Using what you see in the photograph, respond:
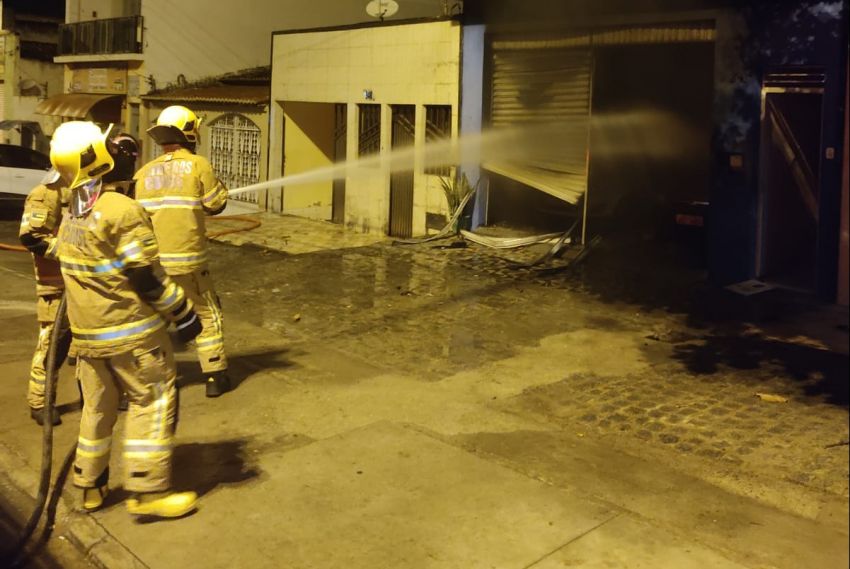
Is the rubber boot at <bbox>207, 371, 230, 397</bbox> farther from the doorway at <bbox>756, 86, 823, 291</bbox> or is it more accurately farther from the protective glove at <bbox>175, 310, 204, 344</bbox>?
the doorway at <bbox>756, 86, 823, 291</bbox>

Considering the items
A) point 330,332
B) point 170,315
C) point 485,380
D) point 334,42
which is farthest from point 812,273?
point 334,42

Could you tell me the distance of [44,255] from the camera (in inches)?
213

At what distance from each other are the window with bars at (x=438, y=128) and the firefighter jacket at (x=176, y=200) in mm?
8250

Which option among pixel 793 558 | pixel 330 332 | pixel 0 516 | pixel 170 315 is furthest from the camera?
pixel 330 332

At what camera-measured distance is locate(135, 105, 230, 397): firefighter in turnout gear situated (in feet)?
19.3

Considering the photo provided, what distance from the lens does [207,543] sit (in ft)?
13.4

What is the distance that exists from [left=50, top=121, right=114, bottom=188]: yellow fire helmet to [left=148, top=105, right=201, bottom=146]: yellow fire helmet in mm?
1592

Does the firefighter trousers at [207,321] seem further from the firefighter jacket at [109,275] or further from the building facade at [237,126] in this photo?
the building facade at [237,126]

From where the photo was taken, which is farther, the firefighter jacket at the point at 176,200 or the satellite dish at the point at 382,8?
the satellite dish at the point at 382,8

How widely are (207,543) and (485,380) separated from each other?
10.1 feet

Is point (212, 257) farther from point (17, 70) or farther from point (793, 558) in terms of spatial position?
point (17, 70)

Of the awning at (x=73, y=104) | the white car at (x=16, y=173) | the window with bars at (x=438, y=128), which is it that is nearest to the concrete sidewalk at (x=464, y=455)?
the window with bars at (x=438, y=128)

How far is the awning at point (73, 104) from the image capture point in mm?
24109

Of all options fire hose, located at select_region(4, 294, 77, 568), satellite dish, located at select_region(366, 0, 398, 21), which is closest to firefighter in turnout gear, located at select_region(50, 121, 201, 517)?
fire hose, located at select_region(4, 294, 77, 568)
